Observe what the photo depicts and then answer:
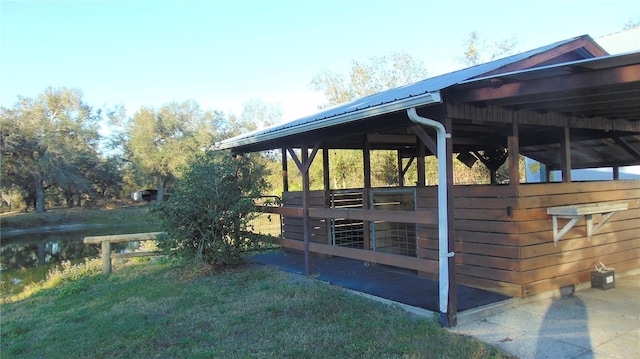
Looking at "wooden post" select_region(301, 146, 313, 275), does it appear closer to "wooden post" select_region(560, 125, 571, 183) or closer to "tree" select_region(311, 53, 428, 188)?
"wooden post" select_region(560, 125, 571, 183)

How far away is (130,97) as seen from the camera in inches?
1364

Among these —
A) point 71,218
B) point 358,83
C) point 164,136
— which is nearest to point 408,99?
point 358,83

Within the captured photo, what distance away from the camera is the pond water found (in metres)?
11.2

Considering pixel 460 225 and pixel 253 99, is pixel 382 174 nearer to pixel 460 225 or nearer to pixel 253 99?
pixel 460 225

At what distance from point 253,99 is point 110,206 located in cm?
1508

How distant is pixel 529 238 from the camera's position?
446 cm

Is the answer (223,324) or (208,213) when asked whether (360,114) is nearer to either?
(223,324)

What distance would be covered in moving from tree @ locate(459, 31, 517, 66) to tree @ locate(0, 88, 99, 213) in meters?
26.2

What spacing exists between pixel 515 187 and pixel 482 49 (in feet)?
73.2

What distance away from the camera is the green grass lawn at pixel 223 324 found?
3.39 m

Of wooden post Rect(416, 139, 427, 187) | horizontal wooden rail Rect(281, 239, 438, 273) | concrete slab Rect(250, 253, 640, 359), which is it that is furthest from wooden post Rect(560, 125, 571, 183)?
horizontal wooden rail Rect(281, 239, 438, 273)

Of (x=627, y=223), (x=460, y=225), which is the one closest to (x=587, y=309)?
(x=460, y=225)

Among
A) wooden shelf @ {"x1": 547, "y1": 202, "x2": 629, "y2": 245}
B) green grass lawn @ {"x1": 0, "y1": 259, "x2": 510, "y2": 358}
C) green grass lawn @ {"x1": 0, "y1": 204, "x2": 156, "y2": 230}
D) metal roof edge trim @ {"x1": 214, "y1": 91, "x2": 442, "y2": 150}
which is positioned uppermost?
metal roof edge trim @ {"x1": 214, "y1": 91, "x2": 442, "y2": 150}

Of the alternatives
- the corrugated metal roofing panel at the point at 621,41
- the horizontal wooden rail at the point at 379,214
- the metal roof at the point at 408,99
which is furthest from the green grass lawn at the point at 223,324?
the corrugated metal roofing panel at the point at 621,41
